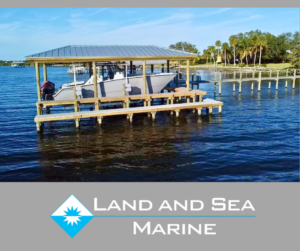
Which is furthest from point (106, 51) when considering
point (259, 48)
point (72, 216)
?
point (259, 48)

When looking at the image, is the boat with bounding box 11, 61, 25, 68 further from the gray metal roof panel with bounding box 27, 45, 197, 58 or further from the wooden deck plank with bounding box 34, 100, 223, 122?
the wooden deck plank with bounding box 34, 100, 223, 122

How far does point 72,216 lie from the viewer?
805cm

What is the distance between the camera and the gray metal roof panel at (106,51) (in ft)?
62.3

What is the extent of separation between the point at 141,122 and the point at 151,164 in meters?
7.92

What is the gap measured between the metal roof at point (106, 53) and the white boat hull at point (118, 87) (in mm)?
1878

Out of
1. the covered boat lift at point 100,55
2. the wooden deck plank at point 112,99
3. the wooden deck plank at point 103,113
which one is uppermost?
the covered boat lift at point 100,55

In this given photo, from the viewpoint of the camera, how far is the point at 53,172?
12.8 m

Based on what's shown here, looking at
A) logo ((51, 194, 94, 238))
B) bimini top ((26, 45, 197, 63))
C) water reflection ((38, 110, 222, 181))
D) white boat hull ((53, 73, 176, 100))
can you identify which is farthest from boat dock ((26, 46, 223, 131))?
logo ((51, 194, 94, 238))

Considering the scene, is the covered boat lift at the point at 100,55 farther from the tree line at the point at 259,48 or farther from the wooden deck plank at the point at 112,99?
the tree line at the point at 259,48

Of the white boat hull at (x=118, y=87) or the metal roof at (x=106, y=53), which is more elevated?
the metal roof at (x=106, y=53)

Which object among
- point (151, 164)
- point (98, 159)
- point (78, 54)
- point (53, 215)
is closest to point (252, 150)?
point (151, 164)

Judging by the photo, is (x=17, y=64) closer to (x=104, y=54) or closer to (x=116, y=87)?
(x=116, y=87)

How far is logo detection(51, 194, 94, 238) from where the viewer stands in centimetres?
784

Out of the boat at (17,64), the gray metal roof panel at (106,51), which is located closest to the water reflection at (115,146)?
the gray metal roof panel at (106,51)
